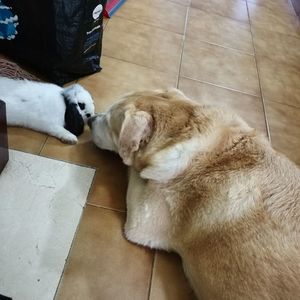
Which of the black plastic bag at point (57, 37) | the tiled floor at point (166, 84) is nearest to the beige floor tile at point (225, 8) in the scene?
the tiled floor at point (166, 84)

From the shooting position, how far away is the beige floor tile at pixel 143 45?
7.09ft

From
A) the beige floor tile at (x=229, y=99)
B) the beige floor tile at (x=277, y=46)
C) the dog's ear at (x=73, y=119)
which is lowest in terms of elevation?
the beige floor tile at (x=277, y=46)

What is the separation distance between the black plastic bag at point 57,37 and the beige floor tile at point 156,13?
749 millimetres

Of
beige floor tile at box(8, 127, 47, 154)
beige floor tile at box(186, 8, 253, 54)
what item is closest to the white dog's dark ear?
beige floor tile at box(8, 127, 47, 154)

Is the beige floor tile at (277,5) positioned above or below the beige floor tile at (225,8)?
below

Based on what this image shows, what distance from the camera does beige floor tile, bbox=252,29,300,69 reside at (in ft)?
8.79

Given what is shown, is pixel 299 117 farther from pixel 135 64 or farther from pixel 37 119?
pixel 37 119

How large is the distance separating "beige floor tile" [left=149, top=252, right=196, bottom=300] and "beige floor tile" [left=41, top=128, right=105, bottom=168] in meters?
0.46

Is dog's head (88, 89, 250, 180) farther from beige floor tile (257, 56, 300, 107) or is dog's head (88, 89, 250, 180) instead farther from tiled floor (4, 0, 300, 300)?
beige floor tile (257, 56, 300, 107)

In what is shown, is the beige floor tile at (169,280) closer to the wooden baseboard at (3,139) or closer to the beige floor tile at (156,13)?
the wooden baseboard at (3,139)

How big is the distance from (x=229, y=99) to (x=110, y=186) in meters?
0.97

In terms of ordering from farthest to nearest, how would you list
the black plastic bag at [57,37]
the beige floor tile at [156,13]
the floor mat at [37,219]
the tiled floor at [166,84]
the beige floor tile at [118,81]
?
the beige floor tile at [156,13] < the beige floor tile at [118,81] < the black plastic bag at [57,37] < the tiled floor at [166,84] < the floor mat at [37,219]

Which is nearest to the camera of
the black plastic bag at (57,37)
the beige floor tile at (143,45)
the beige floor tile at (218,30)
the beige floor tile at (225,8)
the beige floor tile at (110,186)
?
the beige floor tile at (110,186)

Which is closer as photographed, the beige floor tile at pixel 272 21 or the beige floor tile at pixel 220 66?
the beige floor tile at pixel 220 66
